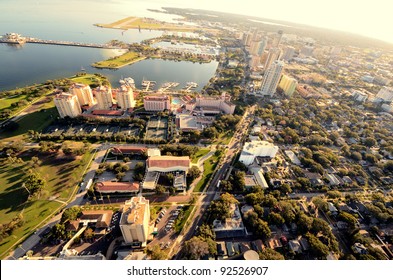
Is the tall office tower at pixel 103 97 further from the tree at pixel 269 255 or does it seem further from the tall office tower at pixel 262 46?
the tall office tower at pixel 262 46

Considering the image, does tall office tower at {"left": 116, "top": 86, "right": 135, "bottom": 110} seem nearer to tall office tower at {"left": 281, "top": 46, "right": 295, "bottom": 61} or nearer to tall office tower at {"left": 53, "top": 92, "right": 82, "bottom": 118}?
tall office tower at {"left": 53, "top": 92, "right": 82, "bottom": 118}

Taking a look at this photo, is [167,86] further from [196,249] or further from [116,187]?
[196,249]

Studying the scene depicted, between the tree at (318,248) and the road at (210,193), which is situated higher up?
the tree at (318,248)

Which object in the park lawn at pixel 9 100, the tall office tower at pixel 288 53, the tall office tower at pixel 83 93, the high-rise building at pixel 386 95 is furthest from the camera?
the tall office tower at pixel 288 53

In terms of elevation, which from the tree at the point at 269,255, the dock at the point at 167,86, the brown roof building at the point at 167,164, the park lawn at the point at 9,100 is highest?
the tree at the point at 269,255

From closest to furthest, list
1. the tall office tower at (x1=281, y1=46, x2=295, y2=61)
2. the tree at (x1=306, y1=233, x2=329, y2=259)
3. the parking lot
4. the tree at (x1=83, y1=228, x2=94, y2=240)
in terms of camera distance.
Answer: the tree at (x1=306, y1=233, x2=329, y2=259), the tree at (x1=83, y1=228, x2=94, y2=240), the parking lot, the tall office tower at (x1=281, y1=46, x2=295, y2=61)

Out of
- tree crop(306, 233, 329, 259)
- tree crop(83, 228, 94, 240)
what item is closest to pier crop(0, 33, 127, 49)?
tree crop(83, 228, 94, 240)

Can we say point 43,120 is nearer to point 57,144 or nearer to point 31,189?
point 57,144

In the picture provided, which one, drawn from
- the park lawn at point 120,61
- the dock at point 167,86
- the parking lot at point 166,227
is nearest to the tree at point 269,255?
the parking lot at point 166,227
